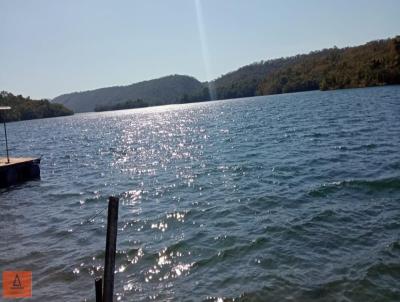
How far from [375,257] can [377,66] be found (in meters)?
157

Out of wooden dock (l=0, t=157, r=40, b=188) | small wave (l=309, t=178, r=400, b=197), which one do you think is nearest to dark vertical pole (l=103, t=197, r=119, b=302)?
small wave (l=309, t=178, r=400, b=197)

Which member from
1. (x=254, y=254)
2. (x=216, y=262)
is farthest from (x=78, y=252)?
(x=254, y=254)

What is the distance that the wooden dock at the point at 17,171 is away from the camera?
110 feet

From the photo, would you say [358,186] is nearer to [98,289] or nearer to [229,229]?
[229,229]

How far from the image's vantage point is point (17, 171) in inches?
1393

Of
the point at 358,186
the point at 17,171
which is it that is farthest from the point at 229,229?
the point at 17,171

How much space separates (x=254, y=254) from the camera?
14.3 metres

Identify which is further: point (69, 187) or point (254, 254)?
point (69, 187)

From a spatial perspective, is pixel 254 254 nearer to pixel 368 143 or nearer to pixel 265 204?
pixel 265 204

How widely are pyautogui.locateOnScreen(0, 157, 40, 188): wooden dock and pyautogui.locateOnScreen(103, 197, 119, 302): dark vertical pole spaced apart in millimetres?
28945

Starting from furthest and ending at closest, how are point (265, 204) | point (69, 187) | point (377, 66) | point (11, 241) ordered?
point (377, 66) < point (69, 187) < point (265, 204) < point (11, 241)

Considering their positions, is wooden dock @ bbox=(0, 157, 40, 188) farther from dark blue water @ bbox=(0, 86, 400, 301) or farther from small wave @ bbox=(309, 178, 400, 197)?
small wave @ bbox=(309, 178, 400, 197)

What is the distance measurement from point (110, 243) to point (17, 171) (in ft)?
102

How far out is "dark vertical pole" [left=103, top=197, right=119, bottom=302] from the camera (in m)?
7.51
